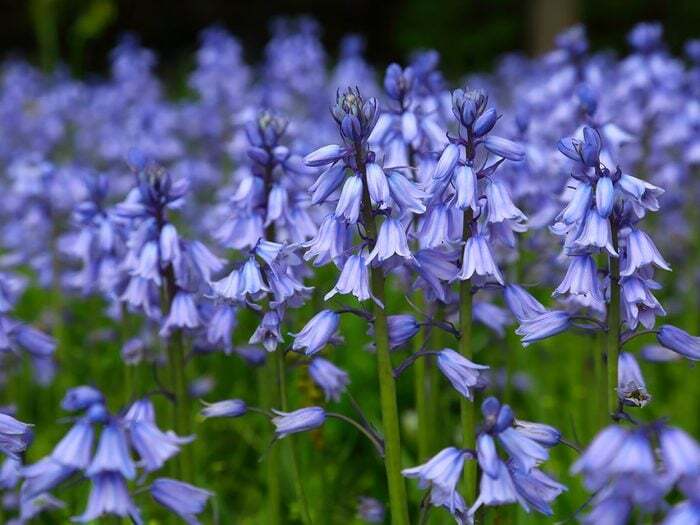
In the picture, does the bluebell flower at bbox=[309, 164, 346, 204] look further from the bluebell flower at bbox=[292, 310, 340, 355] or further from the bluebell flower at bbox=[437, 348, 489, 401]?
the bluebell flower at bbox=[437, 348, 489, 401]

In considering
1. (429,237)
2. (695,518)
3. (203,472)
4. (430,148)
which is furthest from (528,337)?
(203,472)

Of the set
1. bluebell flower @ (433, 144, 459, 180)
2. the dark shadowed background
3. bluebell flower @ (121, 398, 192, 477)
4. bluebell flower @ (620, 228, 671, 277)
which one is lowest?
bluebell flower @ (121, 398, 192, 477)

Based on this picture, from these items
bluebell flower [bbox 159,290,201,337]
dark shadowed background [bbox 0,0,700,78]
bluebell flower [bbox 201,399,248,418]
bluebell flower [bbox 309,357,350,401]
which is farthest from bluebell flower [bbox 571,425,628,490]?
dark shadowed background [bbox 0,0,700,78]

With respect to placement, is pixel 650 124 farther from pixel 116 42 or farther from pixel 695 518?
pixel 116 42

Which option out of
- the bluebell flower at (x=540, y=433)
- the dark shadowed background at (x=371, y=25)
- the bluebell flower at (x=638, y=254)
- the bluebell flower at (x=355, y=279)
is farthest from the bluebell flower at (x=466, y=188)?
the dark shadowed background at (x=371, y=25)

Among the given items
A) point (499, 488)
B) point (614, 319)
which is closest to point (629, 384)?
point (614, 319)

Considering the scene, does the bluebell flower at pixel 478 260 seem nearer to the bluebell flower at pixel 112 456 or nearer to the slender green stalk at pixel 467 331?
the slender green stalk at pixel 467 331

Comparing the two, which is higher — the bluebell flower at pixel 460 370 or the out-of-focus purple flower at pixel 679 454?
the bluebell flower at pixel 460 370
